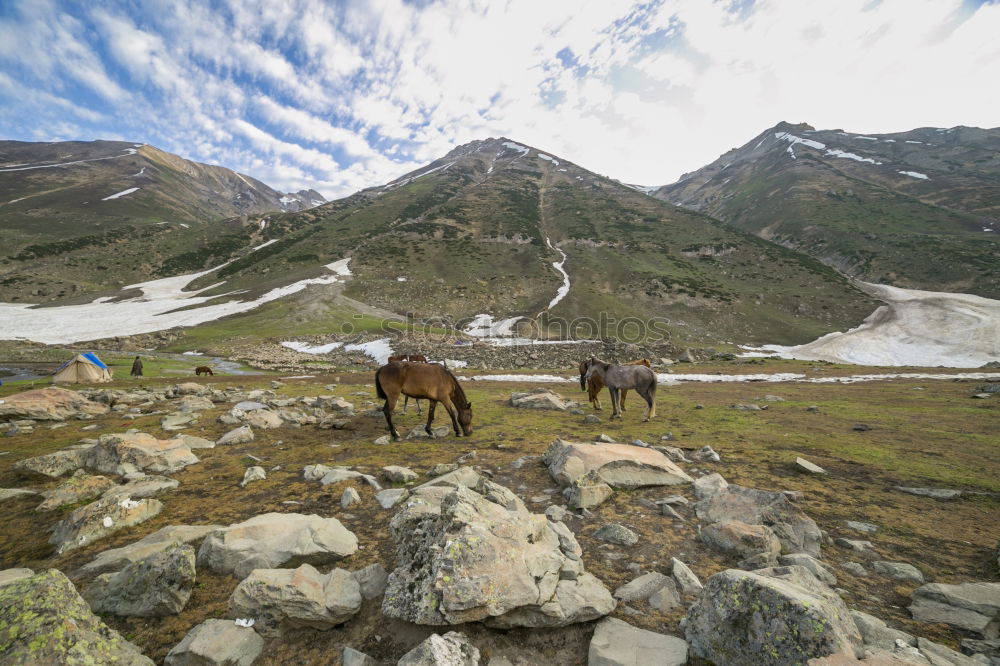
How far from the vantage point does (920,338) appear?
205 feet

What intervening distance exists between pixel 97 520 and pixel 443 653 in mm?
7183

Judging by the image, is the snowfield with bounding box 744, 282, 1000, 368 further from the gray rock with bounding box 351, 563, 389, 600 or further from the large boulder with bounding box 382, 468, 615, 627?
the gray rock with bounding box 351, 563, 389, 600

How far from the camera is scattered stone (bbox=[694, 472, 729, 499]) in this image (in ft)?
26.4

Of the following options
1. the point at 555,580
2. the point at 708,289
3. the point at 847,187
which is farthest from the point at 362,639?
the point at 847,187

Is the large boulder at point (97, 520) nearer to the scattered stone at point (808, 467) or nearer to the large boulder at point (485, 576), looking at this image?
Result: the large boulder at point (485, 576)

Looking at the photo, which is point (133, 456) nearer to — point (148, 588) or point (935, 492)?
point (148, 588)

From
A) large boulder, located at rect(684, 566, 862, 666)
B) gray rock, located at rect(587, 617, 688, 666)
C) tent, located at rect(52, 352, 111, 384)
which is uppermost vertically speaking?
large boulder, located at rect(684, 566, 862, 666)

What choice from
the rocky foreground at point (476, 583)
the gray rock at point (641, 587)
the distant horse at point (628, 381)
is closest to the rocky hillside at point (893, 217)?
the distant horse at point (628, 381)

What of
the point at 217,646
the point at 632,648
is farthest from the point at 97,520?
the point at 632,648

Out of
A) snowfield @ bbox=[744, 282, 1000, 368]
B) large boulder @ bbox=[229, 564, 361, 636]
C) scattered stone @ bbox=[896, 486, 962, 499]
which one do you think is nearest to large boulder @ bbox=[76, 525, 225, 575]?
large boulder @ bbox=[229, 564, 361, 636]

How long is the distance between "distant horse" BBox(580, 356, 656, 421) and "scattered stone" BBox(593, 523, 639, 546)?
33.1ft

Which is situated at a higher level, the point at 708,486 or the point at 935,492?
the point at 708,486

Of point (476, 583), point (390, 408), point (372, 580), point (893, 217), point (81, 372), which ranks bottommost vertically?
point (81, 372)

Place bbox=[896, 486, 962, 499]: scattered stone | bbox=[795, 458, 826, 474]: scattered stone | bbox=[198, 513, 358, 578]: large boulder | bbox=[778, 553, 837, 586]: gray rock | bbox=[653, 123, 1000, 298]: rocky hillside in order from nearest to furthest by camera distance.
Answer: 1. bbox=[778, 553, 837, 586]: gray rock
2. bbox=[198, 513, 358, 578]: large boulder
3. bbox=[896, 486, 962, 499]: scattered stone
4. bbox=[795, 458, 826, 474]: scattered stone
5. bbox=[653, 123, 1000, 298]: rocky hillside
